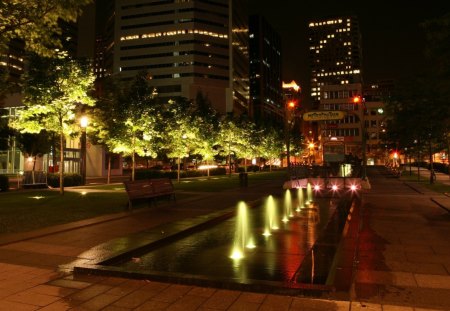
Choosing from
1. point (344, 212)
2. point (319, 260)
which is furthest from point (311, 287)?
point (344, 212)

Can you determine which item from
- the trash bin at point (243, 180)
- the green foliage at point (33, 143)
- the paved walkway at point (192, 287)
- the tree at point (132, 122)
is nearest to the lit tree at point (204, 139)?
the tree at point (132, 122)

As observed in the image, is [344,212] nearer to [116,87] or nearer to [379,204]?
[379,204]

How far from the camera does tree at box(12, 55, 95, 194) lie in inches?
805

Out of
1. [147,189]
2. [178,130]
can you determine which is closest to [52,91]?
[147,189]

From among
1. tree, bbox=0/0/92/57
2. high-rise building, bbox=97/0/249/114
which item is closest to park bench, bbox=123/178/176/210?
tree, bbox=0/0/92/57

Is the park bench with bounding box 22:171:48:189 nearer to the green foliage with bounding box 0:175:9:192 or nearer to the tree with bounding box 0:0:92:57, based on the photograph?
the green foliage with bounding box 0:175:9:192

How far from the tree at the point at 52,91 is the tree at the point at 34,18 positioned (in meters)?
9.56

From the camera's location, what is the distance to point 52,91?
20.6 metres

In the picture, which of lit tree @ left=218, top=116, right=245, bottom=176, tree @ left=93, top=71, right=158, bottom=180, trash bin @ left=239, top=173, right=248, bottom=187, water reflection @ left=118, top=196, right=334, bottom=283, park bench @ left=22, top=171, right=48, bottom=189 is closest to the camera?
water reflection @ left=118, top=196, right=334, bottom=283

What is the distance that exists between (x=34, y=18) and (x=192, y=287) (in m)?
8.05

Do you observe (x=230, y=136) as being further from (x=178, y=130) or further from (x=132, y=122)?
(x=132, y=122)

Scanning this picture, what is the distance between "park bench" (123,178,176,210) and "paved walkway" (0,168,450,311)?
3.07m

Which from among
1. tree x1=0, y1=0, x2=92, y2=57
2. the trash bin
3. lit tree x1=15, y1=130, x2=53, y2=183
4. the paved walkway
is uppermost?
tree x1=0, y1=0, x2=92, y2=57

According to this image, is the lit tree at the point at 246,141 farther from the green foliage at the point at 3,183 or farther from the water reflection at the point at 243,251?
Answer: the water reflection at the point at 243,251
